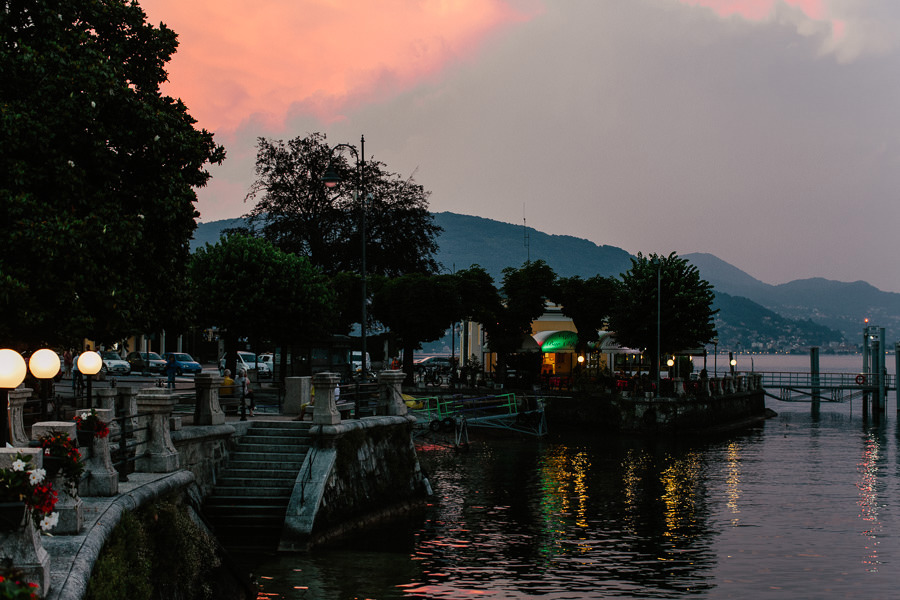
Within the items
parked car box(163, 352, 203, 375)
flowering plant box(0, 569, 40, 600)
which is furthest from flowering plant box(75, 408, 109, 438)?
parked car box(163, 352, 203, 375)

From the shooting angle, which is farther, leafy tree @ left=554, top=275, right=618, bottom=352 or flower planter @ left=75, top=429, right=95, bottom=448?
leafy tree @ left=554, top=275, right=618, bottom=352

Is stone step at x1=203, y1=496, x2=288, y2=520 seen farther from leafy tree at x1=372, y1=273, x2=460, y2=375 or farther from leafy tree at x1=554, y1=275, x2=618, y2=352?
leafy tree at x1=554, y1=275, x2=618, y2=352

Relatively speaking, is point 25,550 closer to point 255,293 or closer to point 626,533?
point 626,533

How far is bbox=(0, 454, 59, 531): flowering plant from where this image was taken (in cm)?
802

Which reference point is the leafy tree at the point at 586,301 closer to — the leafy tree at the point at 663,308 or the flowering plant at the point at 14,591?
the leafy tree at the point at 663,308

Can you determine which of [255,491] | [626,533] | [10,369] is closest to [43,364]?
[10,369]

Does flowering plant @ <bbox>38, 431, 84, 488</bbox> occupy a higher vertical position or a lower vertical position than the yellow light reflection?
higher

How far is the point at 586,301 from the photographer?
5825 centimetres

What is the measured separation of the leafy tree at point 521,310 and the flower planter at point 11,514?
50.2m

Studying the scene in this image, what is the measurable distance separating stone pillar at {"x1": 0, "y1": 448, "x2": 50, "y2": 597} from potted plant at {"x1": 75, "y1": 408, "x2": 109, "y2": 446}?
479cm

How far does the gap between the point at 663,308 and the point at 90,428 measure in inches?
1763

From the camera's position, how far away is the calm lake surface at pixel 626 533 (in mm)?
17594

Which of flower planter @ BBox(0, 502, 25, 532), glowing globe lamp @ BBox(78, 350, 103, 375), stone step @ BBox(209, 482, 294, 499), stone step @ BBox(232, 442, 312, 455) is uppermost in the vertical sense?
glowing globe lamp @ BBox(78, 350, 103, 375)

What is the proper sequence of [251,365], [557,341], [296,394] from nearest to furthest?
[296,394] → [557,341] → [251,365]
